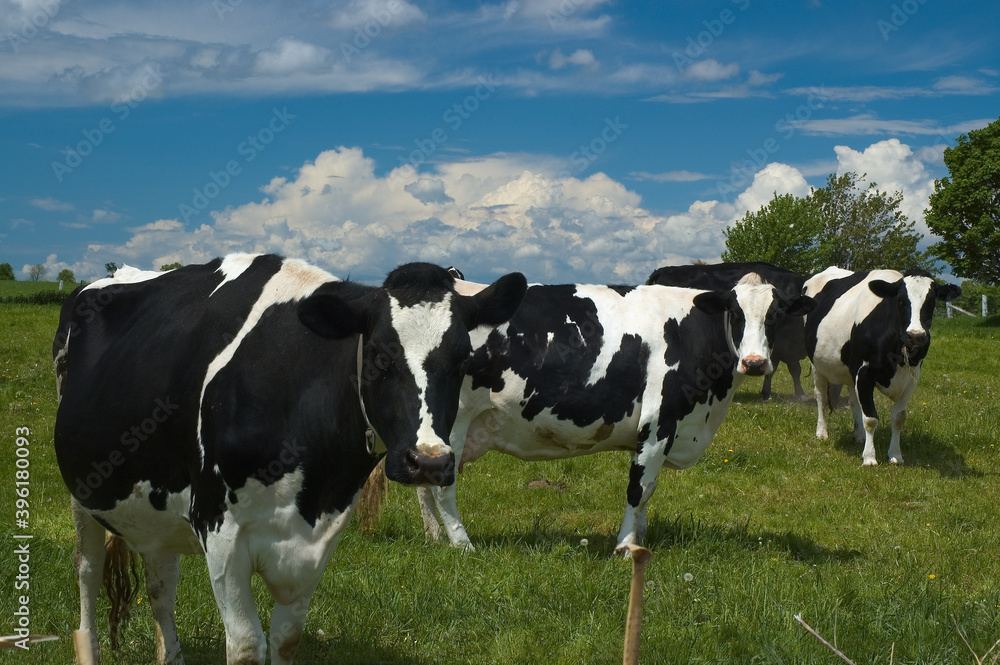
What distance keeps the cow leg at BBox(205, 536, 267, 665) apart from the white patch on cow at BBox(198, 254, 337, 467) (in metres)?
0.39

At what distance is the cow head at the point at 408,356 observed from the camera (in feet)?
11.7

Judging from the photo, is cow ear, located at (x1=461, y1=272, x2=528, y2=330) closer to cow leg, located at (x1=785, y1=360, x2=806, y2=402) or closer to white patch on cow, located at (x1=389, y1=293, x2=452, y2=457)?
white patch on cow, located at (x1=389, y1=293, x2=452, y2=457)

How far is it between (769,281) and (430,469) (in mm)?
13966

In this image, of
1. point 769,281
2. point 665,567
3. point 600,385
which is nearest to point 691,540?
point 665,567

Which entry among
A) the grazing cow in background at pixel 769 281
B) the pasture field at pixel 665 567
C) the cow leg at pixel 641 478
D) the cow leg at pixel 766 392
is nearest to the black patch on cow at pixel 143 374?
the pasture field at pixel 665 567

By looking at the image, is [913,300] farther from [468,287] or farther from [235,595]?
[235,595]

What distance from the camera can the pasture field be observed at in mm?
5188

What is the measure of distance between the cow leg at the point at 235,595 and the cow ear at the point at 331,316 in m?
1.00

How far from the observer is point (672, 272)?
18.8 meters

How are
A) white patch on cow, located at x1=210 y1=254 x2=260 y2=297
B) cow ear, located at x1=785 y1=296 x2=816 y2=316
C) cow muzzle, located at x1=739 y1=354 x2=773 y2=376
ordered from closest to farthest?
white patch on cow, located at x1=210 y1=254 x2=260 y2=297 → cow muzzle, located at x1=739 y1=354 x2=773 y2=376 → cow ear, located at x1=785 y1=296 x2=816 y2=316

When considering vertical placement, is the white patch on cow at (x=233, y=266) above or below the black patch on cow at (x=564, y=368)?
above

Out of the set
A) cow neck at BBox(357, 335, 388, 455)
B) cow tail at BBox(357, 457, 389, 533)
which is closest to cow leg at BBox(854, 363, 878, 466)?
cow tail at BBox(357, 457, 389, 533)

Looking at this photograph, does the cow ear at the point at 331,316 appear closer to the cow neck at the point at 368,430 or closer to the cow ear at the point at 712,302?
the cow neck at the point at 368,430

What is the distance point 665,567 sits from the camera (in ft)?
22.2
